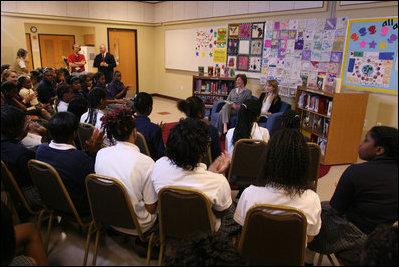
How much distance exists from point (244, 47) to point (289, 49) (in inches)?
49.5

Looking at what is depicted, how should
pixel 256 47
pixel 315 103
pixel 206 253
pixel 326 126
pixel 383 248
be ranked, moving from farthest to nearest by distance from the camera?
pixel 256 47 < pixel 315 103 < pixel 326 126 < pixel 383 248 < pixel 206 253

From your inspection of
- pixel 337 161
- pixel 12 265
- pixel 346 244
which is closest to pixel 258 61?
pixel 337 161

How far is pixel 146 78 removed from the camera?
32.5ft

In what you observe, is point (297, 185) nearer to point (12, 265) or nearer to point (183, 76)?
point (12, 265)

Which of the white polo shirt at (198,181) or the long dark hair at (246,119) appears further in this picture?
the long dark hair at (246,119)

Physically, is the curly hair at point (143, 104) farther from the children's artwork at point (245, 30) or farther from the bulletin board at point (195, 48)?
the bulletin board at point (195, 48)

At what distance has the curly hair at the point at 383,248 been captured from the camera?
0.84 metres

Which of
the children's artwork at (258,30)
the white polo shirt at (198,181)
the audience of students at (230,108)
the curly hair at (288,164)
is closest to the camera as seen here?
the curly hair at (288,164)

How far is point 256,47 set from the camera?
21.1ft

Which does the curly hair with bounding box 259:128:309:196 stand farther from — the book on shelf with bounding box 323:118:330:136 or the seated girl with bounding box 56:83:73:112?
the seated girl with bounding box 56:83:73:112

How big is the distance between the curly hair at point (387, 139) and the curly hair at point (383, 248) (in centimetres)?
81

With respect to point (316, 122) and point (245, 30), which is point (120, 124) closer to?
point (316, 122)

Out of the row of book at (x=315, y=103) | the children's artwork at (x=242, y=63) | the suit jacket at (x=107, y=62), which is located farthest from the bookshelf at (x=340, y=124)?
the suit jacket at (x=107, y=62)

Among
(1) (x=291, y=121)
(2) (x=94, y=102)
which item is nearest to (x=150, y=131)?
(2) (x=94, y=102)
